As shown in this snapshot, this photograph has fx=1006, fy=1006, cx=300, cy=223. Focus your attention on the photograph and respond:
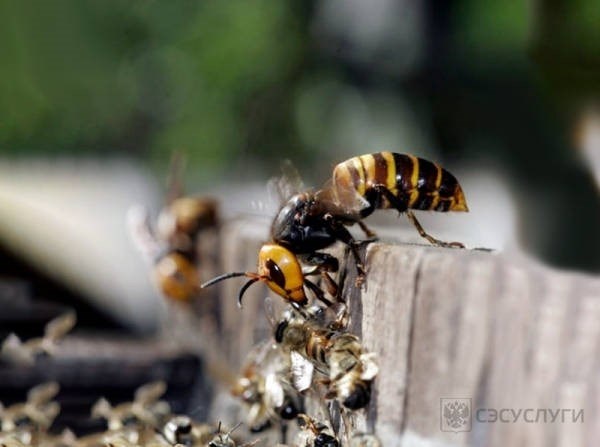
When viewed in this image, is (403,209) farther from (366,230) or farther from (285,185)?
(285,185)

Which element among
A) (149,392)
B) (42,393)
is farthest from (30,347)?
(149,392)

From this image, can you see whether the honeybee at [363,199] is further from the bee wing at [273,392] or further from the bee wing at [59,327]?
the bee wing at [59,327]

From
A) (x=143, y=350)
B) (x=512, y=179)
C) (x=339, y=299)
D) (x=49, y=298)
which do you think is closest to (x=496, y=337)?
(x=339, y=299)

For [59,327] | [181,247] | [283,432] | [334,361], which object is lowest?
[59,327]

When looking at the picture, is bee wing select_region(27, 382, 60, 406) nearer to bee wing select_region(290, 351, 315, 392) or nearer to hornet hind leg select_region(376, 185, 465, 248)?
bee wing select_region(290, 351, 315, 392)

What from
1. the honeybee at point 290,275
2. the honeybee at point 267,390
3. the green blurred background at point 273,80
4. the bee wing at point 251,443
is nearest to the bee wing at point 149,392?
the honeybee at point 267,390
